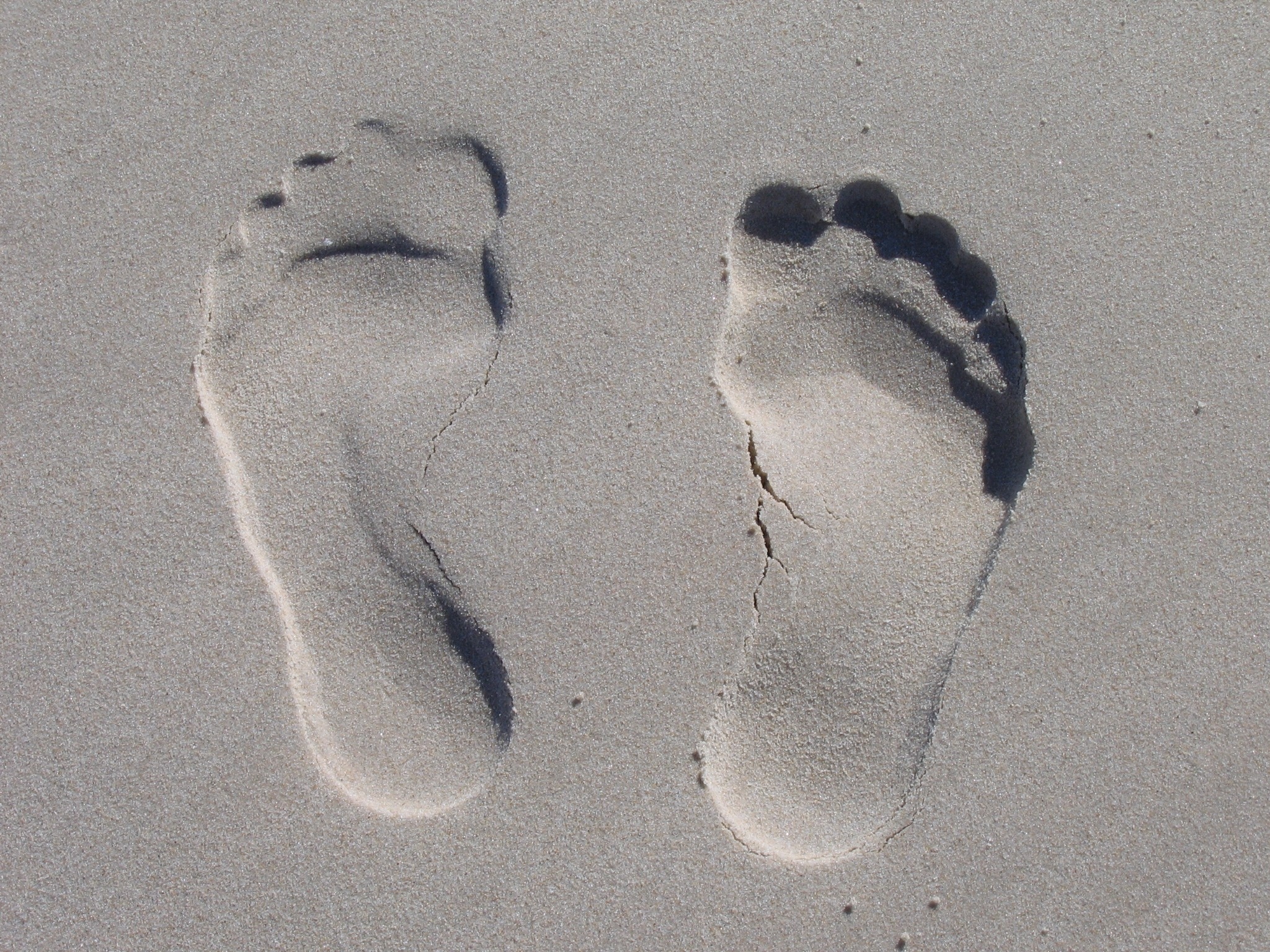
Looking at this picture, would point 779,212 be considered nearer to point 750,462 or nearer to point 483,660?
point 750,462

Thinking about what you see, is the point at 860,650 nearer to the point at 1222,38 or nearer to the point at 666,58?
the point at 666,58

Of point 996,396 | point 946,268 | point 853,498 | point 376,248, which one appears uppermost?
point 376,248

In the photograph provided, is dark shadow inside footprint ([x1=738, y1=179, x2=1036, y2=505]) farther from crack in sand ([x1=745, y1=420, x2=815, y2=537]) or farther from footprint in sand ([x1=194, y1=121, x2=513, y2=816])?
footprint in sand ([x1=194, y1=121, x2=513, y2=816])

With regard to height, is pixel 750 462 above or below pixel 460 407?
below

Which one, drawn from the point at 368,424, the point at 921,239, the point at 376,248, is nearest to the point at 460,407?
the point at 368,424

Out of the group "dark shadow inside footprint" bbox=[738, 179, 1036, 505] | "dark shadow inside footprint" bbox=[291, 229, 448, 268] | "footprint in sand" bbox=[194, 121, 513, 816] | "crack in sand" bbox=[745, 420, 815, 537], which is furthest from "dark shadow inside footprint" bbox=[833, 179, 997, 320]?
"dark shadow inside footprint" bbox=[291, 229, 448, 268]

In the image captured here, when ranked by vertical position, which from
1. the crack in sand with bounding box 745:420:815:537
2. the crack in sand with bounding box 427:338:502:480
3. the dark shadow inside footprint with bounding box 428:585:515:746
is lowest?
the dark shadow inside footprint with bounding box 428:585:515:746
